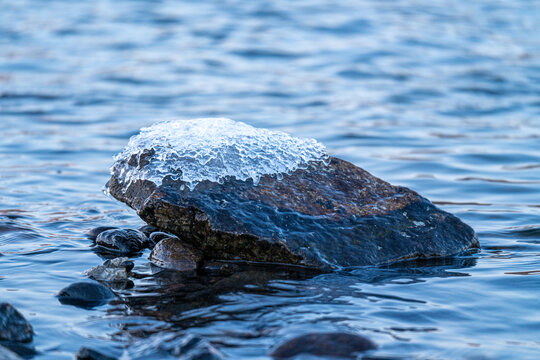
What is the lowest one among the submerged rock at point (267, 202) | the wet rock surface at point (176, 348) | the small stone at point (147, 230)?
the wet rock surface at point (176, 348)

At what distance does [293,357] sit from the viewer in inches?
124

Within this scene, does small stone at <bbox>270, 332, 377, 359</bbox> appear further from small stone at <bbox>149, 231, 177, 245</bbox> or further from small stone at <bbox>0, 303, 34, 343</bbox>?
small stone at <bbox>149, 231, 177, 245</bbox>

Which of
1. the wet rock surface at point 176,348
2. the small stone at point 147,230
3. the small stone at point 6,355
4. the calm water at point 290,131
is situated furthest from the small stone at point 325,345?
the small stone at point 147,230

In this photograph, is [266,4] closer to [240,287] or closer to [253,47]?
[253,47]

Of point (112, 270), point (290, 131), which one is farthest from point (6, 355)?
point (290, 131)

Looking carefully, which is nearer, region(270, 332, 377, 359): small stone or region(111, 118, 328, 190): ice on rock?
region(270, 332, 377, 359): small stone

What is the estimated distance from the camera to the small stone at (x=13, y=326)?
3.27 m

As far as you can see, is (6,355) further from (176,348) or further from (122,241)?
(122,241)

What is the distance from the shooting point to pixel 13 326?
3.29 metres

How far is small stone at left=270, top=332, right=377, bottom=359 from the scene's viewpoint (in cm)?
317

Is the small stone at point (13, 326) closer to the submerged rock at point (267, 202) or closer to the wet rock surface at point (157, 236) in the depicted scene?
the submerged rock at point (267, 202)

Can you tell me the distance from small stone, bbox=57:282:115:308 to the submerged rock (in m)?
0.71

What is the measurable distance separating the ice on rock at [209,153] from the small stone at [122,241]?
40 centimetres

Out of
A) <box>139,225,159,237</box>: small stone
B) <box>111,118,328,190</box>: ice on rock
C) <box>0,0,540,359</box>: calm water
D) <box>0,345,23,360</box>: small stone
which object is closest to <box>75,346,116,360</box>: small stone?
<box>0,0,540,359</box>: calm water
